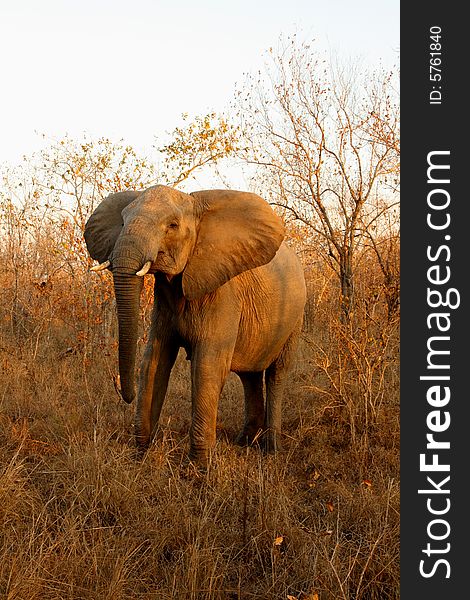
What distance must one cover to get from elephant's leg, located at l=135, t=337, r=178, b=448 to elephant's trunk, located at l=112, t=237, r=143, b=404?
617mm

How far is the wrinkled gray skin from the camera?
4.37m

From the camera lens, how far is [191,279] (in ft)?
15.5

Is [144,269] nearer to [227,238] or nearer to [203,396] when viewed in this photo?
[227,238]

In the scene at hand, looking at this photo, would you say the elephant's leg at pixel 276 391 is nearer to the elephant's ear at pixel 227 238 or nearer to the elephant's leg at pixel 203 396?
the elephant's leg at pixel 203 396

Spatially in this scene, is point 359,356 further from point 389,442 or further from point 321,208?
point 321,208

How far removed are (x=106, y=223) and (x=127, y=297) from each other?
1038mm

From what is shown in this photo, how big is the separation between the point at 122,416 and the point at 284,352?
5.74 ft

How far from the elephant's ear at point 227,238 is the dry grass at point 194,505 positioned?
4.06 feet

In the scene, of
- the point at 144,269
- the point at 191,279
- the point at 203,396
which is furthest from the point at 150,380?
the point at 144,269

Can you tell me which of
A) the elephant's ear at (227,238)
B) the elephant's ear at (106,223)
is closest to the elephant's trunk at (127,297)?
the elephant's ear at (227,238)

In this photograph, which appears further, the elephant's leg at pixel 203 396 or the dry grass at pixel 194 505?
the elephant's leg at pixel 203 396

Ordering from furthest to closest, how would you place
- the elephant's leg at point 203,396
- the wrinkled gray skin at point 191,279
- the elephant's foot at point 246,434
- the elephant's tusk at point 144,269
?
the elephant's foot at point 246,434 → the elephant's leg at point 203,396 → the wrinkled gray skin at point 191,279 → the elephant's tusk at point 144,269

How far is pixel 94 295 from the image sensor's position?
937cm

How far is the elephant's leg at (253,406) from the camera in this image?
6.46m
